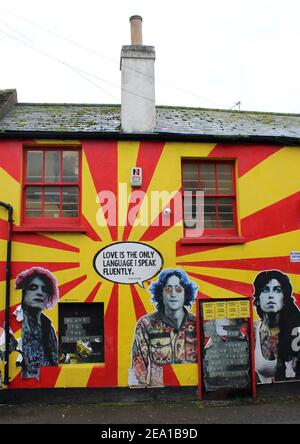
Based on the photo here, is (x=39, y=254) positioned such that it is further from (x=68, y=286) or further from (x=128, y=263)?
(x=128, y=263)

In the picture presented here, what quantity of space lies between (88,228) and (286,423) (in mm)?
4911

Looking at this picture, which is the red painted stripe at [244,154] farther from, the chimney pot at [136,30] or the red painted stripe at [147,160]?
the chimney pot at [136,30]

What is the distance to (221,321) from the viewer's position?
8555 millimetres

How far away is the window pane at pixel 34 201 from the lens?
8.78m

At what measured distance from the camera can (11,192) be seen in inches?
337

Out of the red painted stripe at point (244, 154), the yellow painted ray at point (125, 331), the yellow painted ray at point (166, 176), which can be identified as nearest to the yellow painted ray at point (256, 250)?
the yellow painted ray at point (166, 176)

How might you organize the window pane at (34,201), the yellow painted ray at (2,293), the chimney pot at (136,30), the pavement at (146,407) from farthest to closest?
the chimney pot at (136,30), the window pane at (34,201), the yellow painted ray at (2,293), the pavement at (146,407)

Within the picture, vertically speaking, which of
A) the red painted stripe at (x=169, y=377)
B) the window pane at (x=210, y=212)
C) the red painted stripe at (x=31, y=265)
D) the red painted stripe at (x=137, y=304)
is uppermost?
the window pane at (x=210, y=212)

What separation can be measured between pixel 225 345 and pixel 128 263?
2514 millimetres

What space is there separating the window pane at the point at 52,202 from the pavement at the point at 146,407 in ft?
11.4

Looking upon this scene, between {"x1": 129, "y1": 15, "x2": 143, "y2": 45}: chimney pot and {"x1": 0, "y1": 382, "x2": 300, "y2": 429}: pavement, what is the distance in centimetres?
783

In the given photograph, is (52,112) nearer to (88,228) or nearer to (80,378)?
(88,228)

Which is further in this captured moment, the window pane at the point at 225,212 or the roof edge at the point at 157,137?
the window pane at the point at 225,212
